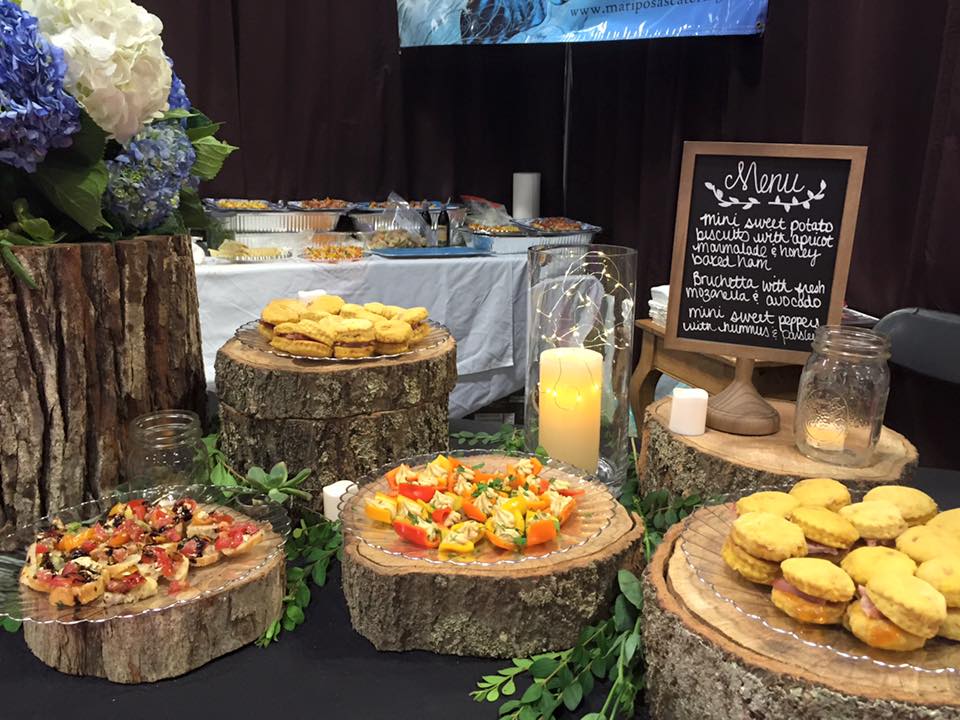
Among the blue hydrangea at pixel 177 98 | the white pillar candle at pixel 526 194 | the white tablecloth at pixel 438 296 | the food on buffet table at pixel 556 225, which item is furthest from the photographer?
the white pillar candle at pixel 526 194

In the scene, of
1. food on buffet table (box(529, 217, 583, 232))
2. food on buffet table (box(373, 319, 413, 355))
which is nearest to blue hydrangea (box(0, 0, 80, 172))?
food on buffet table (box(373, 319, 413, 355))

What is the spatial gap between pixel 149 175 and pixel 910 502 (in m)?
1.13

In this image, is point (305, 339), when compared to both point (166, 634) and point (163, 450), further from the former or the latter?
point (166, 634)

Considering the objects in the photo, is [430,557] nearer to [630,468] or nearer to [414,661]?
[414,661]

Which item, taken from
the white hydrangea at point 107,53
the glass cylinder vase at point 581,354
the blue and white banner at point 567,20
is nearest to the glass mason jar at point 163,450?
the white hydrangea at point 107,53

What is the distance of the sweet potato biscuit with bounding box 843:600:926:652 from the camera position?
2.39 ft

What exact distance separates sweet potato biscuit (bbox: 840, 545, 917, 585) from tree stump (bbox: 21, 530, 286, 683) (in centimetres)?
65

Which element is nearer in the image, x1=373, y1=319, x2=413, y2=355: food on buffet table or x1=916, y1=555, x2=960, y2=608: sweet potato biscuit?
x1=916, y1=555, x2=960, y2=608: sweet potato biscuit

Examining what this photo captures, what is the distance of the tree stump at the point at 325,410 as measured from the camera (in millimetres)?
1263

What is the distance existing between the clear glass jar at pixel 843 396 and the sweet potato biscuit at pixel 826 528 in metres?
0.37

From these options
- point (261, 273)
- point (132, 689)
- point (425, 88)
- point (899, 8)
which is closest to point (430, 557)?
point (132, 689)

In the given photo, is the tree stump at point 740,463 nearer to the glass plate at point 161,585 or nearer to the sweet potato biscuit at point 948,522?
the sweet potato biscuit at point 948,522

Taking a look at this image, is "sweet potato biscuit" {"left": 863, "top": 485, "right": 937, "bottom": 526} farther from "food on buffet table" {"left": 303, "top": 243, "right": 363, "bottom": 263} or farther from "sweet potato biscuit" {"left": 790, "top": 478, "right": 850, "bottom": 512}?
"food on buffet table" {"left": 303, "top": 243, "right": 363, "bottom": 263}

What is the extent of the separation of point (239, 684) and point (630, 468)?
0.82 metres
